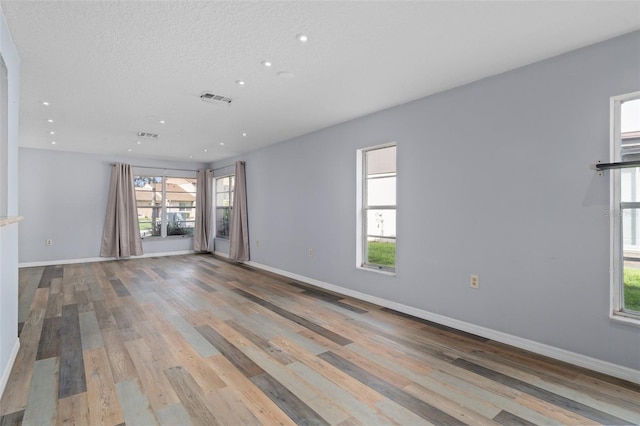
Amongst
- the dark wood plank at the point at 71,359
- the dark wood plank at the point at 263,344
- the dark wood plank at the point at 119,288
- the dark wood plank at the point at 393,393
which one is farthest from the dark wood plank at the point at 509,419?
the dark wood plank at the point at 119,288

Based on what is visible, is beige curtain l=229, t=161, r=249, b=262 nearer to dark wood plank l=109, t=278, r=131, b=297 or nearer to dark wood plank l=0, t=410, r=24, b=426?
dark wood plank l=109, t=278, r=131, b=297

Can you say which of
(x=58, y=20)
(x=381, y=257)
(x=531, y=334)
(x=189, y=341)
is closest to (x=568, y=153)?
(x=531, y=334)

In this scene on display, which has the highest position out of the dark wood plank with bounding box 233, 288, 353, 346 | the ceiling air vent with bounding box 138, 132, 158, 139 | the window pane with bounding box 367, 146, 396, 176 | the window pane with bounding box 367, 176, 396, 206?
the ceiling air vent with bounding box 138, 132, 158, 139

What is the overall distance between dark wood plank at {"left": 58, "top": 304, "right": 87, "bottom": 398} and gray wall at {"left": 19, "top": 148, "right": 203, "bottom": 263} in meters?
4.21

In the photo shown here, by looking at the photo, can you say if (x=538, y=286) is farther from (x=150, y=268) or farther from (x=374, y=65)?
(x=150, y=268)

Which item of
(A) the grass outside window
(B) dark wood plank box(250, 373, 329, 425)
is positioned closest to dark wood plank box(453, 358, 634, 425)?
(A) the grass outside window

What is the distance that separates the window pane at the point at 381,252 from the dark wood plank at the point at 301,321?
1.33 metres

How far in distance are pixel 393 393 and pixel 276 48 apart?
104 inches

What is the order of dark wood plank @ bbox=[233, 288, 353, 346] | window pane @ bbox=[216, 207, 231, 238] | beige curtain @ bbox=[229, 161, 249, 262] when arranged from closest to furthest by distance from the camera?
dark wood plank @ bbox=[233, 288, 353, 346], beige curtain @ bbox=[229, 161, 249, 262], window pane @ bbox=[216, 207, 231, 238]

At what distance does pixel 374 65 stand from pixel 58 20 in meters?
2.33

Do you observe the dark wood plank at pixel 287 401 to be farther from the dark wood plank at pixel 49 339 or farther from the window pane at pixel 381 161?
the window pane at pixel 381 161

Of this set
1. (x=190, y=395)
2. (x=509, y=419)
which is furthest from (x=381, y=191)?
(x=190, y=395)

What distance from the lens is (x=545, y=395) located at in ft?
6.79

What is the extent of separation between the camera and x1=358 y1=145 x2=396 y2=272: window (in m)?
4.09
